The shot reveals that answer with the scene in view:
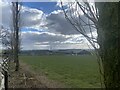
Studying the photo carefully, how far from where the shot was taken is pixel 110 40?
2.99 meters

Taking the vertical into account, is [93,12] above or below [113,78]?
above

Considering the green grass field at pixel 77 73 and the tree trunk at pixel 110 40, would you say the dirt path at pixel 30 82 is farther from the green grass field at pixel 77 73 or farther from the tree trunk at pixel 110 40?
the tree trunk at pixel 110 40

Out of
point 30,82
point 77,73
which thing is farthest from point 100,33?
point 77,73

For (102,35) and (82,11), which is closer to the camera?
(102,35)

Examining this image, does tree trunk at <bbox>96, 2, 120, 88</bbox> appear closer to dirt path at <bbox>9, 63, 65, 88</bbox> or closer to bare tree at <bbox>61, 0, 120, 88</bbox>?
bare tree at <bbox>61, 0, 120, 88</bbox>

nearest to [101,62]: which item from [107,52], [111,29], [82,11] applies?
[107,52]

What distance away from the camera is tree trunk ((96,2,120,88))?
2.97m

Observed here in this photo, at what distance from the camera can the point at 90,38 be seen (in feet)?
10.8

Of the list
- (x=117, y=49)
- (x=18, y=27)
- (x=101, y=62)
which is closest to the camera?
Result: (x=117, y=49)

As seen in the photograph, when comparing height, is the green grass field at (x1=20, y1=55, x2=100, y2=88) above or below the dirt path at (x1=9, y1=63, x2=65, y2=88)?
below

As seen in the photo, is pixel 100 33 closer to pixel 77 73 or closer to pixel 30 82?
pixel 30 82

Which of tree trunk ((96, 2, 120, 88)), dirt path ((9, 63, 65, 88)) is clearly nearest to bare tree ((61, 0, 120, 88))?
tree trunk ((96, 2, 120, 88))

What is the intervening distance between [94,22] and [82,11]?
23 cm

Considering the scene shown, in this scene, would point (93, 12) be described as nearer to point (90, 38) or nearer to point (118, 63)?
point (90, 38)
